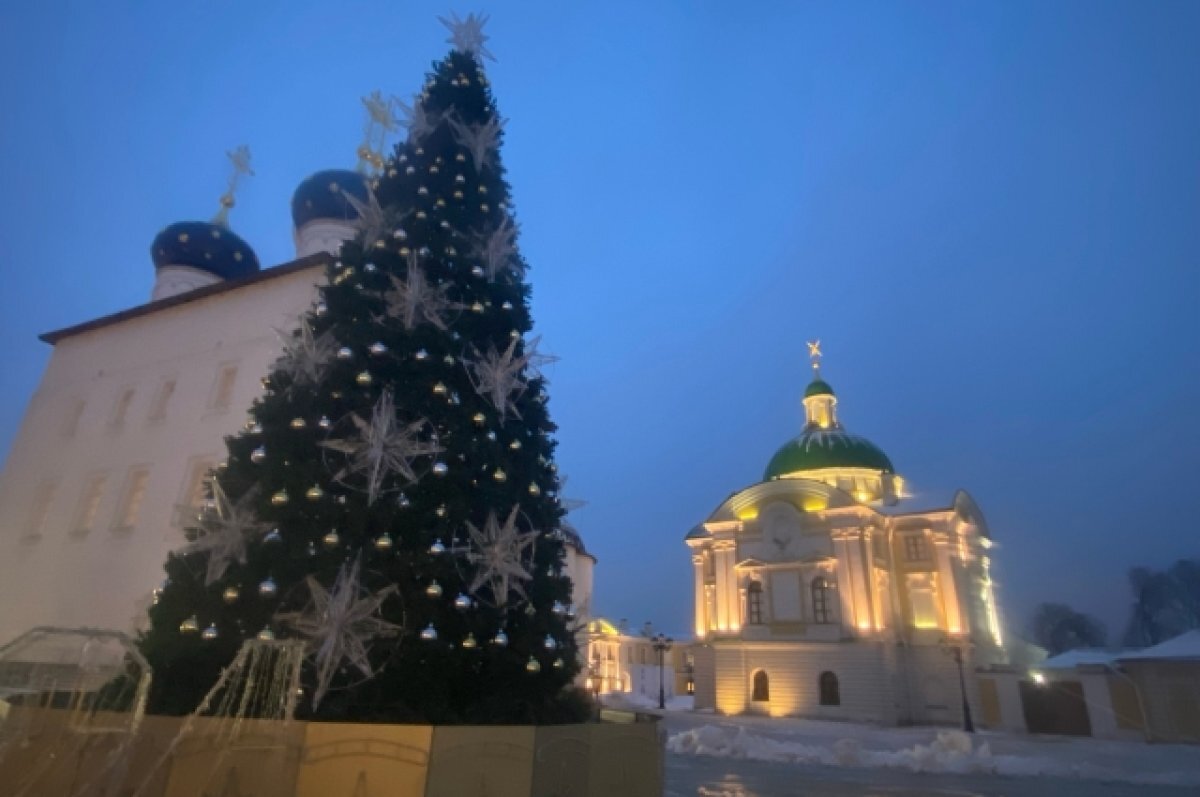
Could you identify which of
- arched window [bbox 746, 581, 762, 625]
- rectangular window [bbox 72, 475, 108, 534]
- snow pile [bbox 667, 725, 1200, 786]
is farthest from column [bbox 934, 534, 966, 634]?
rectangular window [bbox 72, 475, 108, 534]

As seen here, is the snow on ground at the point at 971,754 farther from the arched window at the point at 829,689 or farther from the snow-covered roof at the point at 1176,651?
the arched window at the point at 829,689

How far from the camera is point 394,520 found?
22.0 feet

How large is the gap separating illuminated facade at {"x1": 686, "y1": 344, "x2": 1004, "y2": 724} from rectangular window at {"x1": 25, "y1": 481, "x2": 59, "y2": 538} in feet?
87.7

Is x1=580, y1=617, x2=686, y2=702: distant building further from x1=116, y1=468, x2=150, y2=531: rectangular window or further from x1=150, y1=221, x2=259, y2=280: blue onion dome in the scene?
x1=116, y1=468, x2=150, y2=531: rectangular window

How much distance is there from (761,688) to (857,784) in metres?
21.4

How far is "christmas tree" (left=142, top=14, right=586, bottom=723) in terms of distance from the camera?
6277 mm

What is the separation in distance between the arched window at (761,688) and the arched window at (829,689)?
2.45 meters

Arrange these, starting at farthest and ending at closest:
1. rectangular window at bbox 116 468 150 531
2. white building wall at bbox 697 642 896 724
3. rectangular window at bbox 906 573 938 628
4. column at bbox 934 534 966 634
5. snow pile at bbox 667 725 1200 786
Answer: rectangular window at bbox 906 573 938 628 < column at bbox 934 534 966 634 < white building wall at bbox 697 642 896 724 < rectangular window at bbox 116 468 150 531 < snow pile at bbox 667 725 1200 786

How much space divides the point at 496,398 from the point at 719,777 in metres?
8.44

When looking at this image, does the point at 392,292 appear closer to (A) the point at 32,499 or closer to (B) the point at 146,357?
(B) the point at 146,357

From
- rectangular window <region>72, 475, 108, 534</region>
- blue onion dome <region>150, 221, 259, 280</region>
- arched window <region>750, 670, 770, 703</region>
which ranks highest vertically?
blue onion dome <region>150, 221, 259, 280</region>

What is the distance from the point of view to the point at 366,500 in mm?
6812

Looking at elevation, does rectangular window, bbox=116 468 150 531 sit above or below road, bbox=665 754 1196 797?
Result: above

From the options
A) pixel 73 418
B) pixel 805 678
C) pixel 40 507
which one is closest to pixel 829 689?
pixel 805 678
